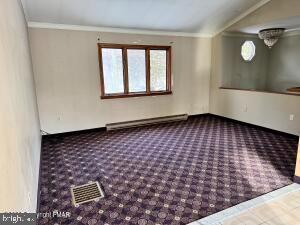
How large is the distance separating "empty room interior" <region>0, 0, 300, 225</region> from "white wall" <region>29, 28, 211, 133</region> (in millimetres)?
21

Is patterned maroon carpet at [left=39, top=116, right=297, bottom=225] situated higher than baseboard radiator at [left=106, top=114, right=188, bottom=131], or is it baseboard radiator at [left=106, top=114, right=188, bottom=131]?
baseboard radiator at [left=106, top=114, right=188, bottom=131]

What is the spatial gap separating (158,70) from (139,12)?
1.53m

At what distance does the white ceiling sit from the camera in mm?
3434

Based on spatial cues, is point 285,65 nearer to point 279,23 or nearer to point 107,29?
point 279,23

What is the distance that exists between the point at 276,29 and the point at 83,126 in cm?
452

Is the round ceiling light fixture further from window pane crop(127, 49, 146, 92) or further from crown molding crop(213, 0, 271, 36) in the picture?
window pane crop(127, 49, 146, 92)

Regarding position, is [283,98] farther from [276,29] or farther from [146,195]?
[146,195]

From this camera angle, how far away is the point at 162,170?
2.81 metres

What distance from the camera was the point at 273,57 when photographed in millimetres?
6180

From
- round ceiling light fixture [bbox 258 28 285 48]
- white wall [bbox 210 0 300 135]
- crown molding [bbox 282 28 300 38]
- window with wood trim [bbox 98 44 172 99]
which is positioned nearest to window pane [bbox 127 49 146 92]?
window with wood trim [bbox 98 44 172 99]

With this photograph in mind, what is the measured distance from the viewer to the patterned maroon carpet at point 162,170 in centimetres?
204

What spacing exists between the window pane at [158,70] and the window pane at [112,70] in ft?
2.58

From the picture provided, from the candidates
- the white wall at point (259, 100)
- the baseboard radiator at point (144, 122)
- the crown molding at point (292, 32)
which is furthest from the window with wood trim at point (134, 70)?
the crown molding at point (292, 32)

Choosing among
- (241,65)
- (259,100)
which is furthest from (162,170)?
(241,65)
